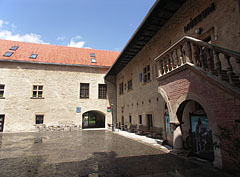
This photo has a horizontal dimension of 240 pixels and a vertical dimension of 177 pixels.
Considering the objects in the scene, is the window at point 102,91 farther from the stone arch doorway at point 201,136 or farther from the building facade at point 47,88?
the stone arch doorway at point 201,136

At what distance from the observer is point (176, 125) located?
5.86 meters

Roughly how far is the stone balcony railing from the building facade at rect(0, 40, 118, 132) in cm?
1524

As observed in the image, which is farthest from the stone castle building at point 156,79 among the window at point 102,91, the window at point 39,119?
the window at point 102,91

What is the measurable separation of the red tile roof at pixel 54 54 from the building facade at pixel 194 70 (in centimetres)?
1153

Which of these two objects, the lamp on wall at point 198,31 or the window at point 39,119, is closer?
the lamp on wall at point 198,31

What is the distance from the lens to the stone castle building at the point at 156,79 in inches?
175

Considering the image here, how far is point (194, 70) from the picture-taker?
4.80 metres

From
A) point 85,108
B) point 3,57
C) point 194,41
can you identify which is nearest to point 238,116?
point 194,41

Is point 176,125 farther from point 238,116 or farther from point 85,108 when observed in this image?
point 85,108

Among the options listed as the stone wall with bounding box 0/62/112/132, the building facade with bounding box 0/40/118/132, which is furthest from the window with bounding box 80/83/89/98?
the stone wall with bounding box 0/62/112/132

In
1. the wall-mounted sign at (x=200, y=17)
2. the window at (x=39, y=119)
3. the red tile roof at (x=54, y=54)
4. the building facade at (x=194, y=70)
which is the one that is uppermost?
the red tile roof at (x=54, y=54)

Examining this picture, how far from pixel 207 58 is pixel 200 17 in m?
3.28

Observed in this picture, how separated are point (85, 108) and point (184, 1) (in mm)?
16455

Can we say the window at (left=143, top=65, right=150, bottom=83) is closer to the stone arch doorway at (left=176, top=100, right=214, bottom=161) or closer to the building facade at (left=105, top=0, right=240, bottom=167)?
the building facade at (left=105, top=0, right=240, bottom=167)
